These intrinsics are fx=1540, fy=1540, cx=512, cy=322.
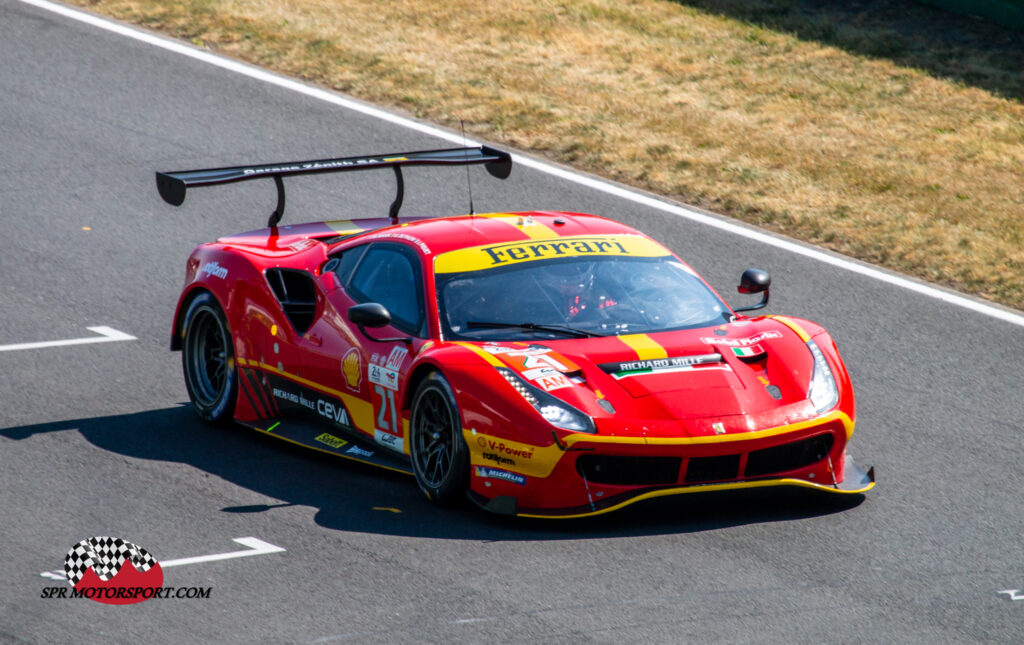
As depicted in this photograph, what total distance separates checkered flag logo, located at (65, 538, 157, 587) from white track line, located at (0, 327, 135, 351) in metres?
3.43

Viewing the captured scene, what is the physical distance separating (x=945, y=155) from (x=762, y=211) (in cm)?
239

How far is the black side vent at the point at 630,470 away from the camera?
22.7 feet

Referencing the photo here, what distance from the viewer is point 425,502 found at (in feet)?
24.6

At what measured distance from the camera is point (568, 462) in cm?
685

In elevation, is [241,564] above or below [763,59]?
below

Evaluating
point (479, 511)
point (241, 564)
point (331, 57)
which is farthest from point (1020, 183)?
point (241, 564)

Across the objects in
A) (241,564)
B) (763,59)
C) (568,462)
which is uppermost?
(763,59)

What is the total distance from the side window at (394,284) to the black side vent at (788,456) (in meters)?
1.85

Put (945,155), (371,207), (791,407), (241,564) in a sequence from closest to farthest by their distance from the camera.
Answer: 1. (241,564)
2. (791,407)
3. (371,207)
4. (945,155)

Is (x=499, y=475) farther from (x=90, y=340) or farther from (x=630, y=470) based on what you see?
(x=90, y=340)

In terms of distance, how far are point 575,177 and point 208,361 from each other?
5.25 meters

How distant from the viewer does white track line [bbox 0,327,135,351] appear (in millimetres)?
10133

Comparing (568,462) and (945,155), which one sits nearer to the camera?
(568,462)

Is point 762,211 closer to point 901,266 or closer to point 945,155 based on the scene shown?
point 901,266
